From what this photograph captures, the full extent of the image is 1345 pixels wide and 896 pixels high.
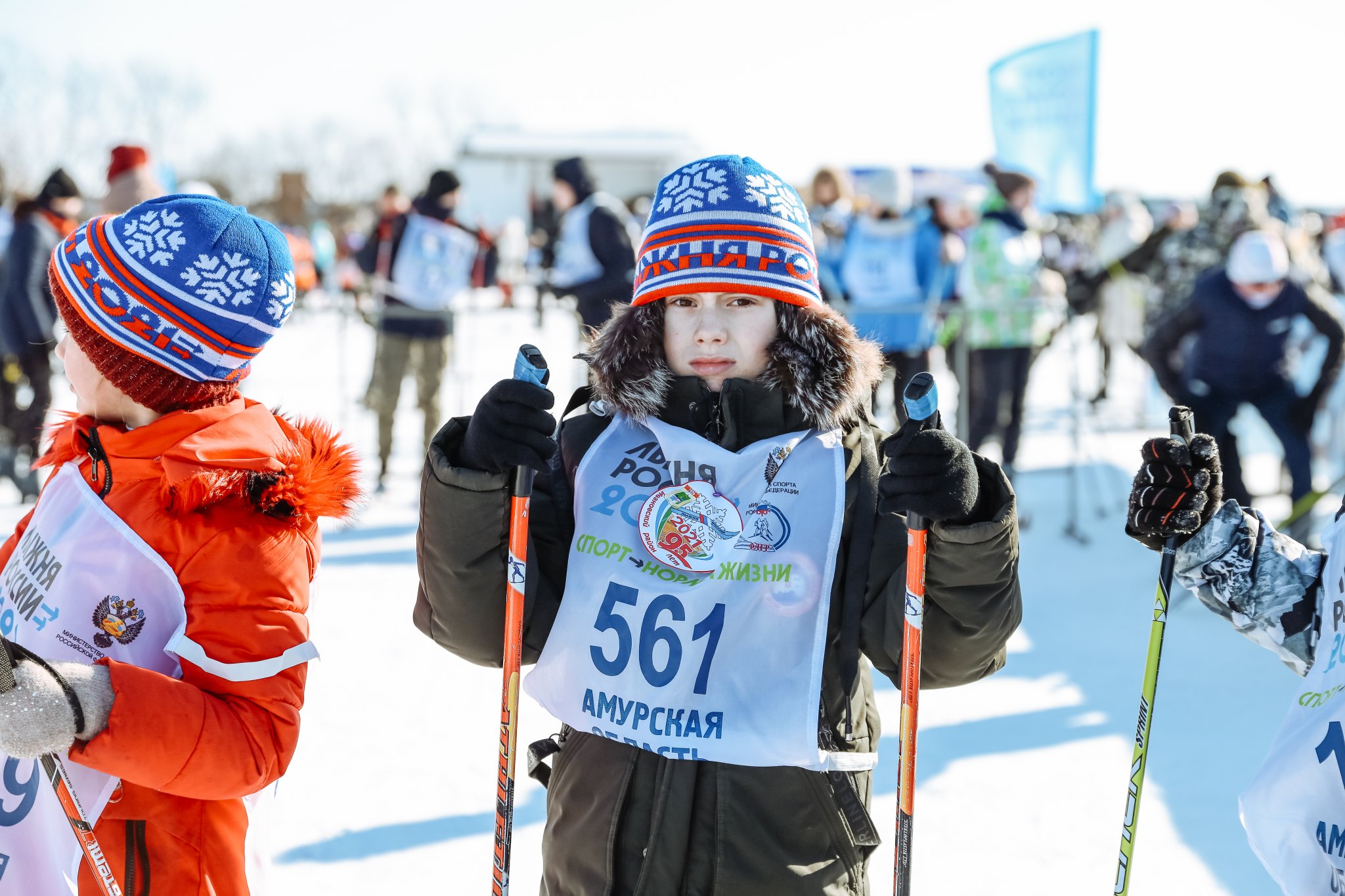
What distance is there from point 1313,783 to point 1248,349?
4771 mm

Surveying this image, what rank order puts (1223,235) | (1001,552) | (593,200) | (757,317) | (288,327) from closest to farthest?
(1001,552) → (757,317) → (1223,235) → (593,200) → (288,327)

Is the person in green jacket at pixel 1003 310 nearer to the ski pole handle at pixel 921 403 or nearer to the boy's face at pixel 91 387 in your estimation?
the ski pole handle at pixel 921 403

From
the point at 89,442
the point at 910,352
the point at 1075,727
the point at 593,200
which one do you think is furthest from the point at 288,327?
the point at 89,442

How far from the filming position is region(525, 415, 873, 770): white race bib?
182cm

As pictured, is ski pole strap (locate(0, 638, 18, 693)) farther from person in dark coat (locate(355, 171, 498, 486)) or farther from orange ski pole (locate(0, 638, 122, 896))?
person in dark coat (locate(355, 171, 498, 486))

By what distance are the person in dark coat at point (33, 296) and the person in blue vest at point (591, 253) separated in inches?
128

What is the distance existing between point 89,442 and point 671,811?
3.64 ft

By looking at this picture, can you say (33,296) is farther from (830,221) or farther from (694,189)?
(694,189)

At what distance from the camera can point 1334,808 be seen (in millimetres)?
1723

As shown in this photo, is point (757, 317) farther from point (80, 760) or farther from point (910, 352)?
point (910, 352)

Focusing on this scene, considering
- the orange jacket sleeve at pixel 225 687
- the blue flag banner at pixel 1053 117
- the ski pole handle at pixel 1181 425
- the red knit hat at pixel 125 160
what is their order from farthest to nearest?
the blue flag banner at pixel 1053 117 → the red knit hat at pixel 125 160 → the ski pole handle at pixel 1181 425 → the orange jacket sleeve at pixel 225 687

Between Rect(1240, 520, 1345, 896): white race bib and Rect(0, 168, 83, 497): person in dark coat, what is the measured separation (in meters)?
7.21

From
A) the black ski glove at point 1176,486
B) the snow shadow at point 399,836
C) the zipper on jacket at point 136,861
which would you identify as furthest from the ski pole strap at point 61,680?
the snow shadow at point 399,836

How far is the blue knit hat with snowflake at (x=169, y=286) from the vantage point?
174 centimetres
